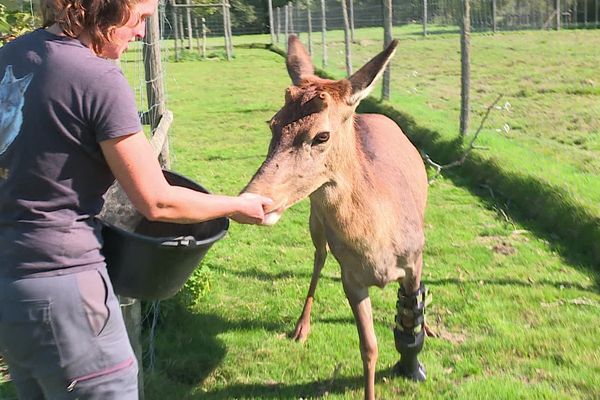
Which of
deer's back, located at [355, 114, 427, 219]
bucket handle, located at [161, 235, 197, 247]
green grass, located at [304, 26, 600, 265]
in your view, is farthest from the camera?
green grass, located at [304, 26, 600, 265]

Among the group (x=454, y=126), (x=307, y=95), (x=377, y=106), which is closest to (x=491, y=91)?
(x=377, y=106)

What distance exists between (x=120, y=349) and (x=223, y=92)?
1943 cm

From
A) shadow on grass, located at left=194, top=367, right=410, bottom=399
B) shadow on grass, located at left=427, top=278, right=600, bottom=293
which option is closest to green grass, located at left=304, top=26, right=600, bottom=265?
shadow on grass, located at left=427, top=278, right=600, bottom=293

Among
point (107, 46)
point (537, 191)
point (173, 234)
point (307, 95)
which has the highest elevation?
point (107, 46)

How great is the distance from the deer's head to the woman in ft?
3.06

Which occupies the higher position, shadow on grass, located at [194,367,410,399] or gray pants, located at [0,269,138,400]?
gray pants, located at [0,269,138,400]

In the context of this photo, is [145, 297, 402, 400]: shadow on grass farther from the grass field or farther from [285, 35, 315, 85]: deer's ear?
[285, 35, 315, 85]: deer's ear

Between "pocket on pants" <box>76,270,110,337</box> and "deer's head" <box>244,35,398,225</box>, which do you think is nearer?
"pocket on pants" <box>76,270,110,337</box>

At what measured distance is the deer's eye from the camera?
346 centimetres

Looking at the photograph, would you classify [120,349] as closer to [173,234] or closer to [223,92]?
[173,234]

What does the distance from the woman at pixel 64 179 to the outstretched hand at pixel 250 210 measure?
1.35 feet

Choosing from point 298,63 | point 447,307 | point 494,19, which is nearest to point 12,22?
point 298,63

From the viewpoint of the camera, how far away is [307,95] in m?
3.49

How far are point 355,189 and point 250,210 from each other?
120cm
